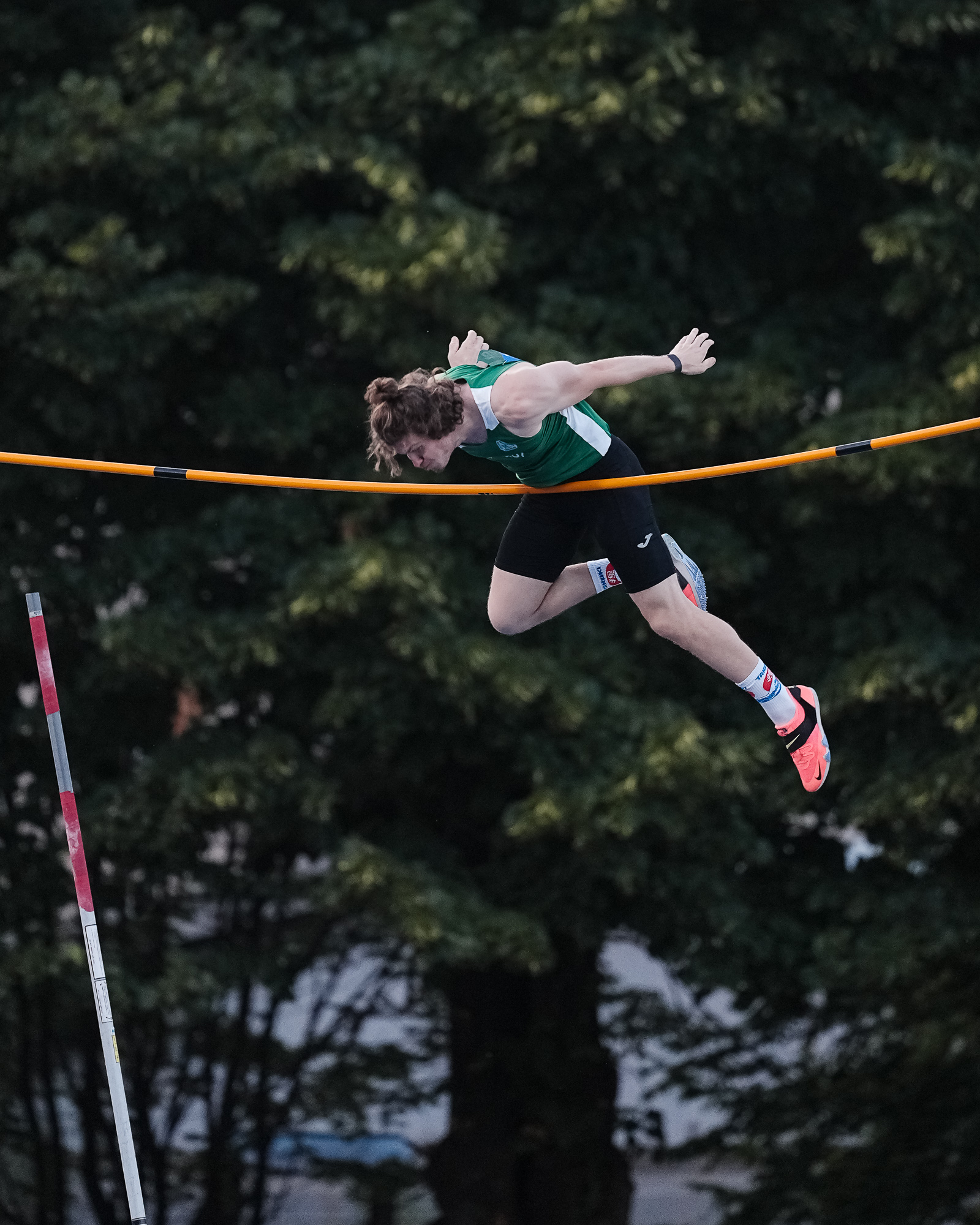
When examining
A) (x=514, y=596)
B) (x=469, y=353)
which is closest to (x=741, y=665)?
(x=514, y=596)

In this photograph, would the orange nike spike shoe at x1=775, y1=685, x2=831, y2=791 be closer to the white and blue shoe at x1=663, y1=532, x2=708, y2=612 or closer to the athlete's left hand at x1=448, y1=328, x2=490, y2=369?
the white and blue shoe at x1=663, y1=532, x2=708, y2=612

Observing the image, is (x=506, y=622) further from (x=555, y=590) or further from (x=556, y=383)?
(x=556, y=383)

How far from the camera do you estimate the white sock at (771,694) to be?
5.69m

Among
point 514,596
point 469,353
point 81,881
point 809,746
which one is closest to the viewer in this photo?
point 469,353

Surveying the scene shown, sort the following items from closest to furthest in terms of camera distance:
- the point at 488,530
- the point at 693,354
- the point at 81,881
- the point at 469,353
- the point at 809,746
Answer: the point at 693,354 < the point at 469,353 < the point at 81,881 < the point at 809,746 < the point at 488,530

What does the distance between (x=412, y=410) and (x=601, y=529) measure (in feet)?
2.92

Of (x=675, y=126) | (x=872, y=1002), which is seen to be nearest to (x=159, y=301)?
(x=675, y=126)

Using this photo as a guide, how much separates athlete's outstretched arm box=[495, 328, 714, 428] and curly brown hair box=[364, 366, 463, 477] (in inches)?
5.7

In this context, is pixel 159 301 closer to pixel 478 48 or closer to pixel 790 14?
pixel 478 48

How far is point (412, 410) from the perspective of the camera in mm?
4902

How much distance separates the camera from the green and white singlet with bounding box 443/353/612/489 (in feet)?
16.9

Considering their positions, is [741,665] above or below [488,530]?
below

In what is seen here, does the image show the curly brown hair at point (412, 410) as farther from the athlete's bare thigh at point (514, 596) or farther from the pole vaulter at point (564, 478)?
the athlete's bare thigh at point (514, 596)

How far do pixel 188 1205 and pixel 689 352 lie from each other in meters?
8.50
